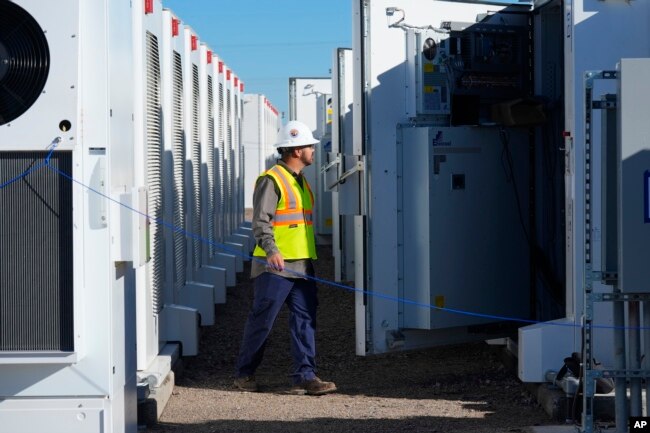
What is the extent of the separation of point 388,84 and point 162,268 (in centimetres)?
217

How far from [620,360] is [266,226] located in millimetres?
3040

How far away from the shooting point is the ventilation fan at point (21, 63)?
5.36 meters

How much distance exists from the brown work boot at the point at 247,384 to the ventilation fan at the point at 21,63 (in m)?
3.62

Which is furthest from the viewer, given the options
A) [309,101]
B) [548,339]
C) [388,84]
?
[309,101]

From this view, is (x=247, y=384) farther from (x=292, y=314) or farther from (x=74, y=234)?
(x=74, y=234)

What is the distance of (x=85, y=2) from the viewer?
17.8 feet

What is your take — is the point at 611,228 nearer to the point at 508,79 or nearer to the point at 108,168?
the point at 108,168

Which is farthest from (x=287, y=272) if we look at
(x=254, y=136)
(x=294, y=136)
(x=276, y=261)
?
(x=254, y=136)

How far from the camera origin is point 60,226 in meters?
5.41

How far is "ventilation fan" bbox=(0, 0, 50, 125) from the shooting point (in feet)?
17.6

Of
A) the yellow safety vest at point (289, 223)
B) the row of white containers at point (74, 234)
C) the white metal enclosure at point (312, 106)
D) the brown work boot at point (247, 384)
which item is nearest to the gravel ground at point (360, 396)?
the brown work boot at point (247, 384)

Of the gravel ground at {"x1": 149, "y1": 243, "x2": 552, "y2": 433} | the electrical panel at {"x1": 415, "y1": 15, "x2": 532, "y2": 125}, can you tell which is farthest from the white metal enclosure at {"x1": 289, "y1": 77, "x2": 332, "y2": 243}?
the electrical panel at {"x1": 415, "y1": 15, "x2": 532, "y2": 125}

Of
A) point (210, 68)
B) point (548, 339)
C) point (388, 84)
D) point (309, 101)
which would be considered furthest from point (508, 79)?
point (309, 101)

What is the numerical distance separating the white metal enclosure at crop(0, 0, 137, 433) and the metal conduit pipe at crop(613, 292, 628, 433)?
2468mm
